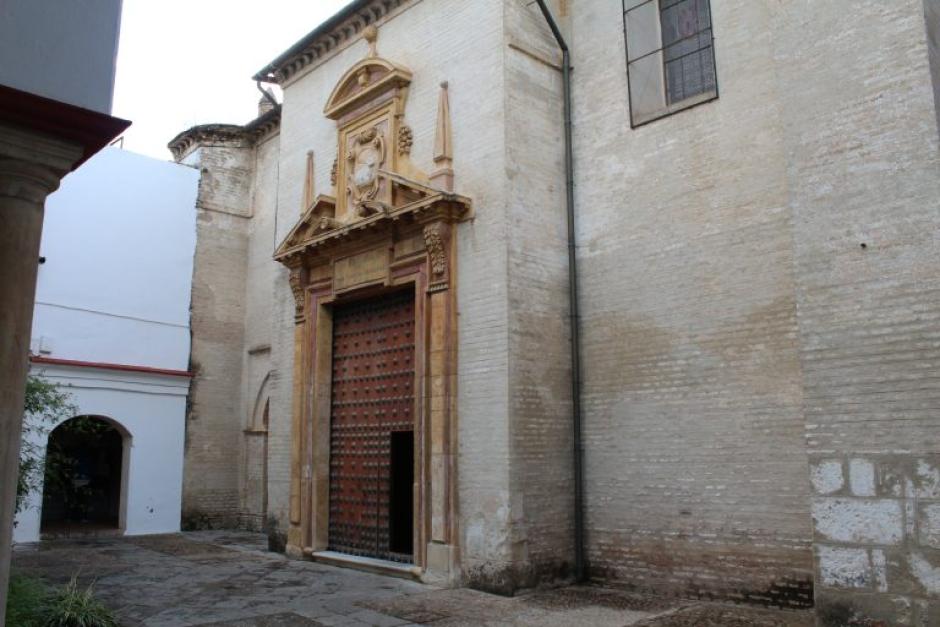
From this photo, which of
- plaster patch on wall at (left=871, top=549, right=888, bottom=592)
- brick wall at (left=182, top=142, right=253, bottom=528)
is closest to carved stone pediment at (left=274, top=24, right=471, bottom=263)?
brick wall at (left=182, top=142, right=253, bottom=528)

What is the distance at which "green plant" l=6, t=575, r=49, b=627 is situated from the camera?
6.07m

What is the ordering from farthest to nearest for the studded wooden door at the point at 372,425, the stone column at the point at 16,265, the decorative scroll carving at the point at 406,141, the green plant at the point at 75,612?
the decorative scroll carving at the point at 406,141
the studded wooden door at the point at 372,425
the green plant at the point at 75,612
the stone column at the point at 16,265

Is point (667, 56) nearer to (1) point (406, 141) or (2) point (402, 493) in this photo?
(1) point (406, 141)

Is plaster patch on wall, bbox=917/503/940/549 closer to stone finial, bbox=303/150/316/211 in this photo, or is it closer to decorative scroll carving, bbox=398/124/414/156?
decorative scroll carving, bbox=398/124/414/156

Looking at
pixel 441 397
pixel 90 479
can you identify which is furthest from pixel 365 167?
pixel 90 479

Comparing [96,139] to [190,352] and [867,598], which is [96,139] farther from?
[190,352]

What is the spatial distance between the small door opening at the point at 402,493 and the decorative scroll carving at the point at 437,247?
226 cm

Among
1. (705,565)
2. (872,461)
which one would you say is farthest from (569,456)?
(872,461)

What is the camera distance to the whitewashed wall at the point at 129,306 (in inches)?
559

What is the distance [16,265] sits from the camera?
386cm

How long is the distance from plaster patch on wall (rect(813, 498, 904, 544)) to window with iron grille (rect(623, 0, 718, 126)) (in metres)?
4.57

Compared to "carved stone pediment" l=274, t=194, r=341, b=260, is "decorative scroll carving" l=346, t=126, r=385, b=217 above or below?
above

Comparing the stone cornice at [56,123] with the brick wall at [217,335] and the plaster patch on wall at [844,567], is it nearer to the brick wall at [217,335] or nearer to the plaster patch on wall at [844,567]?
the plaster patch on wall at [844,567]

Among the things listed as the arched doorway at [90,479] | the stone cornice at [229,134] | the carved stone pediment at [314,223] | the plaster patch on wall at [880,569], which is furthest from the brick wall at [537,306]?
the arched doorway at [90,479]
